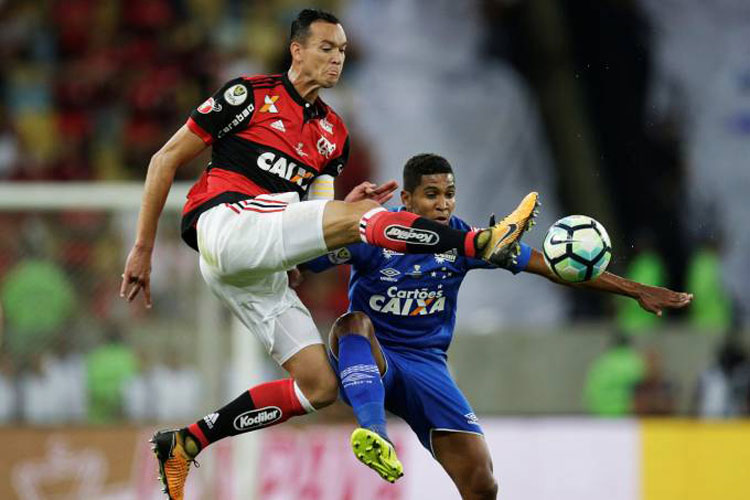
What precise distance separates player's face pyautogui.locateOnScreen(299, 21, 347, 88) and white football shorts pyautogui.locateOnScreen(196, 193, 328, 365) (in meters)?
0.53

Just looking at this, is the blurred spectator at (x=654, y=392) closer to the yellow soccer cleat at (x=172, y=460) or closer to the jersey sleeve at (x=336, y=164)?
the jersey sleeve at (x=336, y=164)

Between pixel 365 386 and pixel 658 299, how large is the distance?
127cm

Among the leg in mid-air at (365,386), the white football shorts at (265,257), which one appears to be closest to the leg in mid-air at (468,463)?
the leg in mid-air at (365,386)

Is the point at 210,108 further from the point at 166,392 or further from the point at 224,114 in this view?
the point at 166,392

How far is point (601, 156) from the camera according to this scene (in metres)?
13.8

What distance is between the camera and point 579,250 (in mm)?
5727

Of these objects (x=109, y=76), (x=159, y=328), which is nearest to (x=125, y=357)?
(x=159, y=328)

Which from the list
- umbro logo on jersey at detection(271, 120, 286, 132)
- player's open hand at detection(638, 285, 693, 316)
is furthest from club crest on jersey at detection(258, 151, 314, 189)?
player's open hand at detection(638, 285, 693, 316)

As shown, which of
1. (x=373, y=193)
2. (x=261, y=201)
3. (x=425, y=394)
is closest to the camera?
(x=261, y=201)

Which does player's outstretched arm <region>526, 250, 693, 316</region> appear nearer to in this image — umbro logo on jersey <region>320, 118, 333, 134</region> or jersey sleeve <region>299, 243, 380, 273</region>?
jersey sleeve <region>299, 243, 380, 273</region>

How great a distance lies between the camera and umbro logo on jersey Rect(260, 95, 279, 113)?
20.2ft

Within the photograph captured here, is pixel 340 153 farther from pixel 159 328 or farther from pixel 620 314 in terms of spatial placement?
pixel 620 314

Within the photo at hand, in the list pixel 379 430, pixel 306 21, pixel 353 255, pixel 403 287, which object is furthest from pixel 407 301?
pixel 306 21

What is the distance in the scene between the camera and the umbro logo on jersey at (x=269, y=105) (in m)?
6.16
